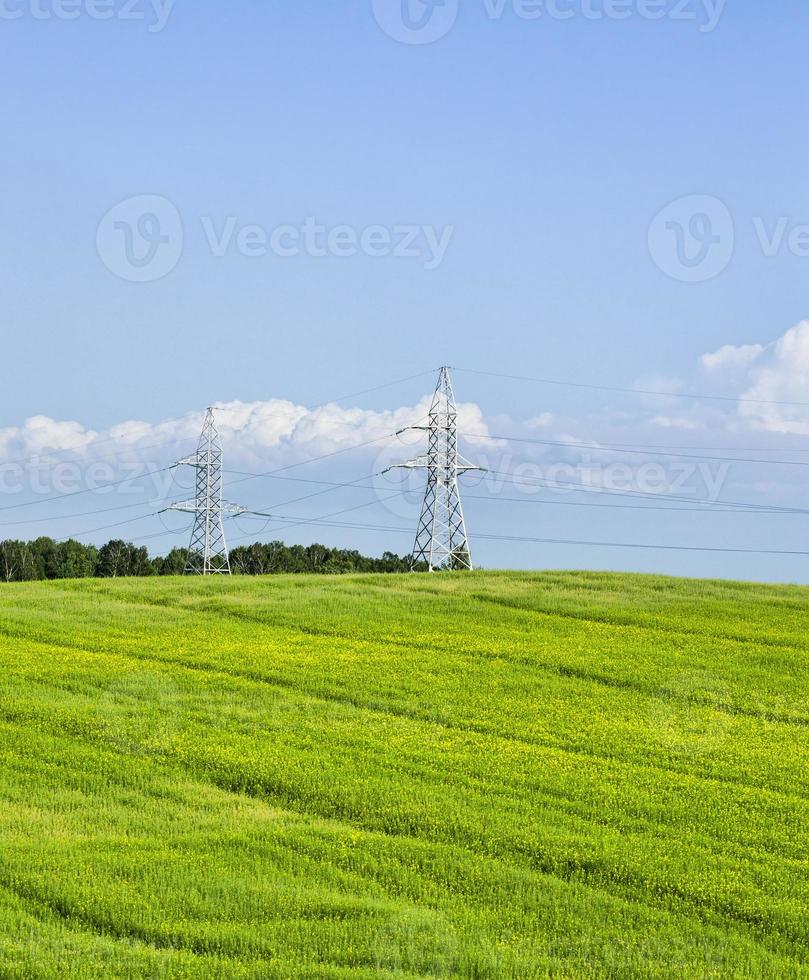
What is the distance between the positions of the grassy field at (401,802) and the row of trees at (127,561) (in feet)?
339

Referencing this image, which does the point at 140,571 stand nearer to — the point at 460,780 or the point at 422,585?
the point at 422,585

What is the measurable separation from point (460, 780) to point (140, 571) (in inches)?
5057

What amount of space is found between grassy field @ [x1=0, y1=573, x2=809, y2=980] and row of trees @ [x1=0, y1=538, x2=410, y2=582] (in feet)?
339

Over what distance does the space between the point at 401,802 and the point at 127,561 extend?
130 m

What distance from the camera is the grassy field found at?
14.9m

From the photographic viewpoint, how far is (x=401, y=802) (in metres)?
20.9

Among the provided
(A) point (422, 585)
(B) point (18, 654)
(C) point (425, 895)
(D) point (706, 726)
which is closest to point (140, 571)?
(A) point (422, 585)

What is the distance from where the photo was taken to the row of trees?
144500 mm

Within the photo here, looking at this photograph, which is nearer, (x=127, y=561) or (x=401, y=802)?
(x=401, y=802)

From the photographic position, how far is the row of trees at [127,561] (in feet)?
474

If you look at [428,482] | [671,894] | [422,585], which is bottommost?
[671,894]

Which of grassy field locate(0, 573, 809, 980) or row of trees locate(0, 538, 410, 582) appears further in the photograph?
row of trees locate(0, 538, 410, 582)

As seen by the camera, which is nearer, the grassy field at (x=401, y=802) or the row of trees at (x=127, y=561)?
the grassy field at (x=401, y=802)

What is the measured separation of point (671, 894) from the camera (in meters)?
17.0
